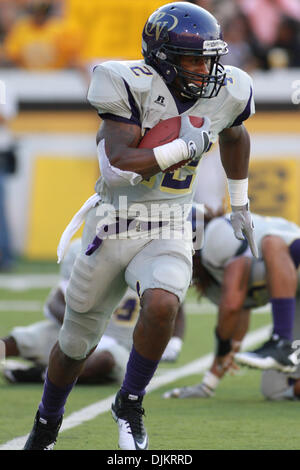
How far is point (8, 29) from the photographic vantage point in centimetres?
1304

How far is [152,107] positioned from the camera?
392 centimetres

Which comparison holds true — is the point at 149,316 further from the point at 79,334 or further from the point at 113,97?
the point at 113,97

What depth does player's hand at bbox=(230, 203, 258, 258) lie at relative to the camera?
14.3 feet

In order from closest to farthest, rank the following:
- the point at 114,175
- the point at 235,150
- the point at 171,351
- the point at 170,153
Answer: the point at 170,153 < the point at 114,175 < the point at 235,150 < the point at 171,351

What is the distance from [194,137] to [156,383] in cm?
242

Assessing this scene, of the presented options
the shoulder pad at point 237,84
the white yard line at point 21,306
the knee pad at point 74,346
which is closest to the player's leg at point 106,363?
the knee pad at point 74,346

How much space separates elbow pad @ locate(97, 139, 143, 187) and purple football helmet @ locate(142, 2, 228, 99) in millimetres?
372

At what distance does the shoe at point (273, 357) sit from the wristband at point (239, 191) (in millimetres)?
807

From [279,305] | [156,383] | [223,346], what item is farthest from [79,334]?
[156,383]

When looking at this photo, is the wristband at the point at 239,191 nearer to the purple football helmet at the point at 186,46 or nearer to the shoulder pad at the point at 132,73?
the purple football helmet at the point at 186,46

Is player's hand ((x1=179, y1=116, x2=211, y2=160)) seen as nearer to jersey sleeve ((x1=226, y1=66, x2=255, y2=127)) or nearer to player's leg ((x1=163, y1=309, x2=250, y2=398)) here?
jersey sleeve ((x1=226, y1=66, x2=255, y2=127))
